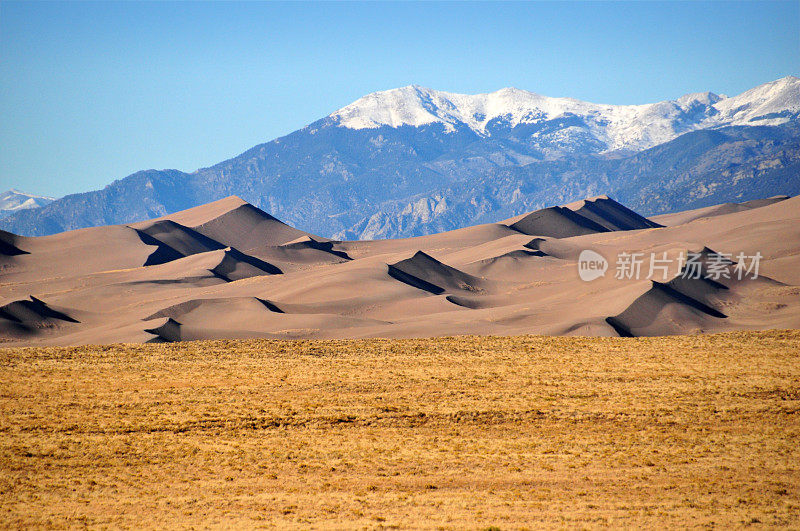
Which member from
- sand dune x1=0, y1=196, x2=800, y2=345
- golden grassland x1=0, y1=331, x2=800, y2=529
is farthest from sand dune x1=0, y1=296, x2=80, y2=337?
golden grassland x1=0, y1=331, x2=800, y2=529

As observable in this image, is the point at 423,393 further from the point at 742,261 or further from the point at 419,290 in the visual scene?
the point at 742,261

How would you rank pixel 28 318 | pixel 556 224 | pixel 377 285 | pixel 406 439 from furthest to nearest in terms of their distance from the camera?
pixel 556 224 → pixel 377 285 → pixel 28 318 → pixel 406 439

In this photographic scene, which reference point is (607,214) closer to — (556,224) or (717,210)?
(556,224)

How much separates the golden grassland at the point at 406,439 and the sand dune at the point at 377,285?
1293 centimetres

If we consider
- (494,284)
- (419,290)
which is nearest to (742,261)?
(494,284)

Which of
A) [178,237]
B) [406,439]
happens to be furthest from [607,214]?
[406,439]

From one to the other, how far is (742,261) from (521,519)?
5953 cm

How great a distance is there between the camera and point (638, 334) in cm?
4656

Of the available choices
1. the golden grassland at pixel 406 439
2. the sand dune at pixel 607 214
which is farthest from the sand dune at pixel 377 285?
the golden grassland at pixel 406 439

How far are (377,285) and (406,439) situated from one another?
143ft

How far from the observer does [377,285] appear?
217ft

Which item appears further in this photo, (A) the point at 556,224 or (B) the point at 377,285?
(A) the point at 556,224

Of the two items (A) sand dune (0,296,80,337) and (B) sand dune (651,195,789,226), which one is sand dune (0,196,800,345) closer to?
(A) sand dune (0,296,80,337)

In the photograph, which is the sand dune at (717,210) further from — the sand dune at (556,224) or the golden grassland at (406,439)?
the golden grassland at (406,439)
